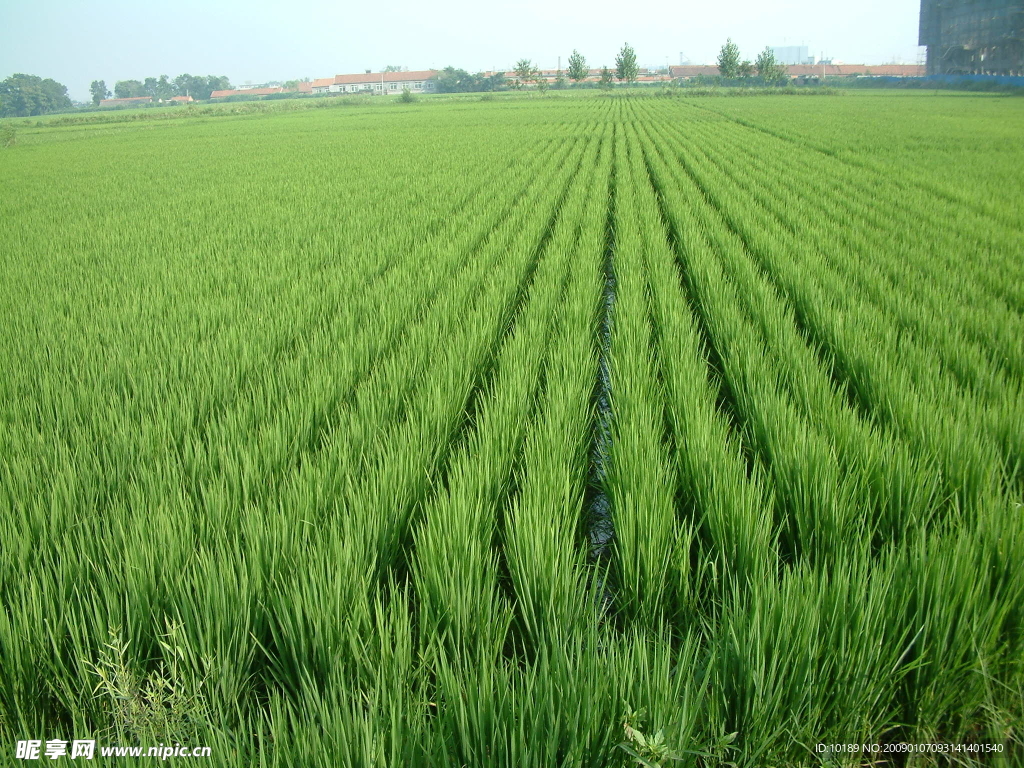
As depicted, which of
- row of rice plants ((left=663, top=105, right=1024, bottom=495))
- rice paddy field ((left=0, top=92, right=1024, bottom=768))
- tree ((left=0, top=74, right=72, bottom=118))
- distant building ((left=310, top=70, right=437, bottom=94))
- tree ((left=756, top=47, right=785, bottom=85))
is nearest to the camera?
rice paddy field ((left=0, top=92, right=1024, bottom=768))

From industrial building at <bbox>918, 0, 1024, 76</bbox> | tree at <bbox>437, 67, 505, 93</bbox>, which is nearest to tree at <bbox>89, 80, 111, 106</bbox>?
tree at <bbox>437, 67, 505, 93</bbox>

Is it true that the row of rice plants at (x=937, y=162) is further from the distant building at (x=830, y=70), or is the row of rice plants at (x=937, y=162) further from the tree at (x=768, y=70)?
the distant building at (x=830, y=70)

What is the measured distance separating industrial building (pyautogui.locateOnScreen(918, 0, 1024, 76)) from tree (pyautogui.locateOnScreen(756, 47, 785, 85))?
15291 mm

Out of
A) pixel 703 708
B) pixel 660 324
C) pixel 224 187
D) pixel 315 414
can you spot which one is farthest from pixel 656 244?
pixel 224 187

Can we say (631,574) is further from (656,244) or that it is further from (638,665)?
(656,244)

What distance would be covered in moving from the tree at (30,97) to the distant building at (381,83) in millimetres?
40192

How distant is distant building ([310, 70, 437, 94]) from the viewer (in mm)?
110750

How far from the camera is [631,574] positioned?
173 centimetres

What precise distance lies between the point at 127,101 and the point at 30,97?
41616 mm

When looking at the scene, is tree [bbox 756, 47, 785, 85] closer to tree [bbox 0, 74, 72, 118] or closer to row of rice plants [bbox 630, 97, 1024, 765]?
row of rice plants [bbox 630, 97, 1024, 765]

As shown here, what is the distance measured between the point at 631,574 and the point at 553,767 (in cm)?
73

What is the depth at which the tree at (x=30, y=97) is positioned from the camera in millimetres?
79875

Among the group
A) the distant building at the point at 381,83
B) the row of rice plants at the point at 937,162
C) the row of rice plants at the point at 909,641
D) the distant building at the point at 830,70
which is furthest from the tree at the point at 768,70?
the row of rice plants at the point at 909,641

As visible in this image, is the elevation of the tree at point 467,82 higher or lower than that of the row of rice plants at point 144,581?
higher
